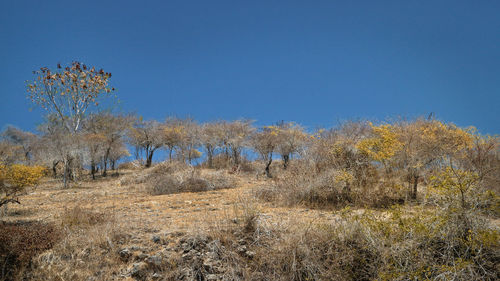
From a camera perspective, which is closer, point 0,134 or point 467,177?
point 467,177

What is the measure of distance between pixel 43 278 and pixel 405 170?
9952 millimetres

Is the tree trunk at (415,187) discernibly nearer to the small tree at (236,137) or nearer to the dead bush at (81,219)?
the dead bush at (81,219)

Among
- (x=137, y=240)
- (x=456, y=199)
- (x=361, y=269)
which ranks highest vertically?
(x=456, y=199)

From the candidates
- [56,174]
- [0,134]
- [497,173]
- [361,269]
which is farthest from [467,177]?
[0,134]

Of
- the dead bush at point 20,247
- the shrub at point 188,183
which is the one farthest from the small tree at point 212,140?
the dead bush at point 20,247

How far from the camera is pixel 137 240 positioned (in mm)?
6066

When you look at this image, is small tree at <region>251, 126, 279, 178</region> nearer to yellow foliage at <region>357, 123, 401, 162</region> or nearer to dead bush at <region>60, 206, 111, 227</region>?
yellow foliage at <region>357, 123, 401, 162</region>

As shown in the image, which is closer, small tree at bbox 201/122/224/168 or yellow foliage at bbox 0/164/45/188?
yellow foliage at bbox 0/164/45/188

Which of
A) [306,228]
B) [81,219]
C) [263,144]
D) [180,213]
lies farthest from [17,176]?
[263,144]

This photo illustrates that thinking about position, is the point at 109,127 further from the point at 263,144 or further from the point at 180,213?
the point at 180,213

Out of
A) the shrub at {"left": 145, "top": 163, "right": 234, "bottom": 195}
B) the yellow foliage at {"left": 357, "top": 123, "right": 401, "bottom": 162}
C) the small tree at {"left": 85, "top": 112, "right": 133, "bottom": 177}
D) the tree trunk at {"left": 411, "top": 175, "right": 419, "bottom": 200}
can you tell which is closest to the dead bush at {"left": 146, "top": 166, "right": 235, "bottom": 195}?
the shrub at {"left": 145, "top": 163, "right": 234, "bottom": 195}

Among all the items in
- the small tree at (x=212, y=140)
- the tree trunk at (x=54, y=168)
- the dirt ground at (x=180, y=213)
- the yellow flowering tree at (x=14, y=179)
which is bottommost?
the dirt ground at (x=180, y=213)

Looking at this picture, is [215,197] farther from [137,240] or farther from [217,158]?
[217,158]

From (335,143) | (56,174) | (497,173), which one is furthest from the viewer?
(56,174)
